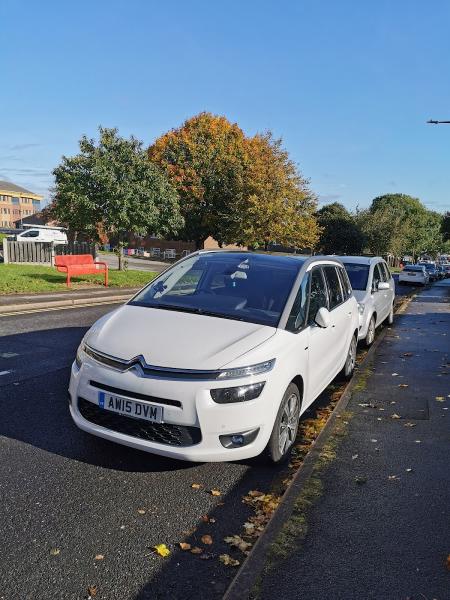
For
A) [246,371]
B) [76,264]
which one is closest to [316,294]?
[246,371]

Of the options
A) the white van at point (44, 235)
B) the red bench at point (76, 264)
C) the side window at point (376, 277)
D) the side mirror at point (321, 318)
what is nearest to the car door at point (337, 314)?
the side mirror at point (321, 318)

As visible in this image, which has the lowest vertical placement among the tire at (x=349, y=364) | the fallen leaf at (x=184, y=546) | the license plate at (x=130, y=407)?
the fallen leaf at (x=184, y=546)

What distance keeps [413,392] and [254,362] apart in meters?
3.66

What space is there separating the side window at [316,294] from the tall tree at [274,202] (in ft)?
86.4

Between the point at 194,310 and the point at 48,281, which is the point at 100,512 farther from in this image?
the point at 48,281

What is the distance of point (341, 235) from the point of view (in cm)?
6047

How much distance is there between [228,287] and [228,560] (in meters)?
2.54

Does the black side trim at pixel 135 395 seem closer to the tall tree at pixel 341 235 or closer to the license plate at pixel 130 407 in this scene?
the license plate at pixel 130 407

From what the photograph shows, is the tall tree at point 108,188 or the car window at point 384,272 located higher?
the tall tree at point 108,188

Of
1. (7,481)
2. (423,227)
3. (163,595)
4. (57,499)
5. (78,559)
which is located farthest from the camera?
(423,227)

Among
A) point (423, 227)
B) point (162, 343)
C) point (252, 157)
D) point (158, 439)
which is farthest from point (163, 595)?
point (423, 227)

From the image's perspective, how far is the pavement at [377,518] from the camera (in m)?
2.59

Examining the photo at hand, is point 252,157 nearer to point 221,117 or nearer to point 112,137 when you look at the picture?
point 221,117

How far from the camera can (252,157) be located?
35.4 meters
